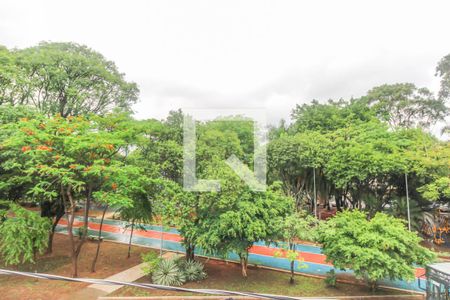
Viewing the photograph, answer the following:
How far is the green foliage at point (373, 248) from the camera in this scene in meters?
8.20

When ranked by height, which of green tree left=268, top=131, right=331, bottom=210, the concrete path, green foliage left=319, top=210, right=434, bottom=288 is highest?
green tree left=268, top=131, right=331, bottom=210

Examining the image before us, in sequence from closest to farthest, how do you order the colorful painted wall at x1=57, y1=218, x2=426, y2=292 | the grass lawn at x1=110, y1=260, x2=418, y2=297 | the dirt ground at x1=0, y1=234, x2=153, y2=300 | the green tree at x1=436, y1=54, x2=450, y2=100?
the dirt ground at x1=0, y1=234, x2=153, y2=300
the grass lawn at x1=110, y1=260, x2=418, y2=297
the colorful painted wall at x1=57, y1=218, x2=426, y2=292
the green tree at x1=436, y1=54, x2=450, y2=100

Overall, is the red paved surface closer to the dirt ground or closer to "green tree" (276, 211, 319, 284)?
"green tree" (276, 211, 319, 284)

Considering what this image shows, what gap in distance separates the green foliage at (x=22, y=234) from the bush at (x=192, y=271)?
5455 mm

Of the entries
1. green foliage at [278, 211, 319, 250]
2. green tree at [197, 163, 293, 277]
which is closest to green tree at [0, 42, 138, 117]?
green tree at [197, 163, 293, 277]

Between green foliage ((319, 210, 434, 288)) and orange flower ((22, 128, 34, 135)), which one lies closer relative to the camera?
green foliage ((319, 210, 434, 288))

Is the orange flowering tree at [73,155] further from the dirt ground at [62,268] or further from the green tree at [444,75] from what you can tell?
the green tree at [444,75]

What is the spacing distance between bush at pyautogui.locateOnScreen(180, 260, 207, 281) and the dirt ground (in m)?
3.21

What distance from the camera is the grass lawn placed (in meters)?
9.33

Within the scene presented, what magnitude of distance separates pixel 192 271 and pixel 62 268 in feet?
19.6

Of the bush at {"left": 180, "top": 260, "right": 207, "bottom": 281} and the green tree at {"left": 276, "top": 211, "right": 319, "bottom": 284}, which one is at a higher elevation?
the green tree at {"left": 276, "top": 211, "right": 319, "bottom": 284}

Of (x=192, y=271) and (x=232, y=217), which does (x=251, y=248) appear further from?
(x=232, y=217)

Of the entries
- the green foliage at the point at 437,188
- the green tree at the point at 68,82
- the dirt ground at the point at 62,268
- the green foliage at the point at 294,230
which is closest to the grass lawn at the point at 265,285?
the green foliage at the point at 294,230

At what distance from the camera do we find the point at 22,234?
930cm
